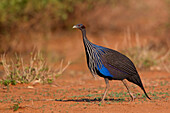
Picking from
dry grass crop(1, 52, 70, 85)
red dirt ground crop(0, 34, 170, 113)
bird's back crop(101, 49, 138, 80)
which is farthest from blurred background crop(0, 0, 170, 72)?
bird's back crop(101, 49, 138, 80)

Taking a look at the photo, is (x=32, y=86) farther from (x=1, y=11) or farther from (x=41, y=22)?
(x=41, y=22)

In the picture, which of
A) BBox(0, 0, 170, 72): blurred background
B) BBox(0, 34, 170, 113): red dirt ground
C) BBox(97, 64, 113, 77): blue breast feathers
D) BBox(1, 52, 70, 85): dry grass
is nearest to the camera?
BBox(0, 34, 170, 113): red dirt ground

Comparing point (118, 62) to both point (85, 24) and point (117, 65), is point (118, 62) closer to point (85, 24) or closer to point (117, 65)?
point (117, 65)

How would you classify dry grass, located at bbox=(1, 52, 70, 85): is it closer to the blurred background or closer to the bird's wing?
the blurred background

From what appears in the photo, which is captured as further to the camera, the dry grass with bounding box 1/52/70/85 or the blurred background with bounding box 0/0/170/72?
the blurred background with bounding box 0/0/170/72

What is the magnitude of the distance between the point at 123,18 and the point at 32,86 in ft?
44.3

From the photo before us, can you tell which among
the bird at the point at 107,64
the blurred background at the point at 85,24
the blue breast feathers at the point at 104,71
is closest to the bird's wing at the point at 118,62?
the bird at the point at 107,64

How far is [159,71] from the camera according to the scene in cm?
1221

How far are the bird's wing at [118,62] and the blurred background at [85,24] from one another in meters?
4.33

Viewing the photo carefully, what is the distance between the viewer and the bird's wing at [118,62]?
21.1ft

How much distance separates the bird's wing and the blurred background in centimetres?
433

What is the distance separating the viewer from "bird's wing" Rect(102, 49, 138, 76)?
21.1 ft

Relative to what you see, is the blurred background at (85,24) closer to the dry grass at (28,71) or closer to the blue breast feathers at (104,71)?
the dry grass at (28,71)

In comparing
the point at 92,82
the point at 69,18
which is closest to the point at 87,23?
the point at 69,18
